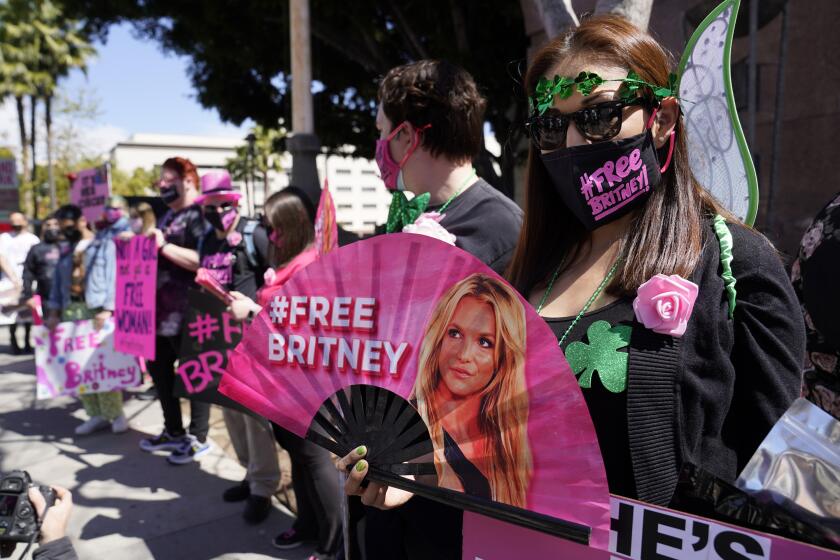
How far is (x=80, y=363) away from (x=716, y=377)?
211 inches

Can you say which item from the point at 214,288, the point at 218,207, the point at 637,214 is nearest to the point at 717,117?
the point at 637,214

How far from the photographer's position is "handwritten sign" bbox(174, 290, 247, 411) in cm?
337

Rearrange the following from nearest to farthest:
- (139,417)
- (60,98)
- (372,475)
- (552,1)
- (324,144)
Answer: (372,475) < (552,1) < (139,417) < (324,144) < (60,98)

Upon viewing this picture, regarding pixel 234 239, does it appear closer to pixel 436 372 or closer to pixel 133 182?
pixel 436 372

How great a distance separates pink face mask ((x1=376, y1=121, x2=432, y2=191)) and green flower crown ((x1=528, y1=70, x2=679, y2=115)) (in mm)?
727

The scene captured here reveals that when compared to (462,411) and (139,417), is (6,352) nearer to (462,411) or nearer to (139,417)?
(139,417)

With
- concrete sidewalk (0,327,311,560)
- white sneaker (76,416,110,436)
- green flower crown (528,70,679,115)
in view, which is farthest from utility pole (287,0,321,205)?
green flower crown (528,70,679,115)

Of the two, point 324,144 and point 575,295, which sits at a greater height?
point 324,144

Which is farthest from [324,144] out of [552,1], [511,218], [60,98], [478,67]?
[60,98]

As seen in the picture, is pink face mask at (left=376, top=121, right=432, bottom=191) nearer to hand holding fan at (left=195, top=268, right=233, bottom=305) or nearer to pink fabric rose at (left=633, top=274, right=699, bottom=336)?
pink fabric rose at (left=633, top=274, right=699, bottom=336)

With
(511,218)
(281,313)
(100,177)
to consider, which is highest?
(100,177)

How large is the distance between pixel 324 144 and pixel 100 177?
254 inches

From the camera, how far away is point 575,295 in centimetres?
119

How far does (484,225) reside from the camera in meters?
1.79
